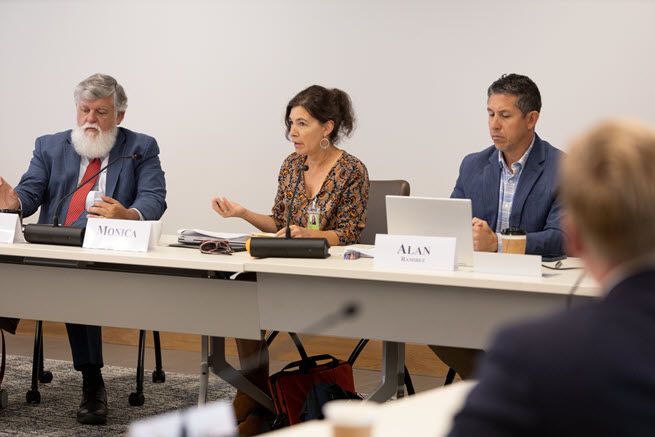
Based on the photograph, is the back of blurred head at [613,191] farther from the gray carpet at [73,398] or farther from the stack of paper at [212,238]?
the gray carpet at [73,398]

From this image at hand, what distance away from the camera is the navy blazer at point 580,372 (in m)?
0.95

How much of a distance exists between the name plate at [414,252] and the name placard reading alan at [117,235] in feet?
2.63

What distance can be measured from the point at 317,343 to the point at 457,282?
248 centimetres

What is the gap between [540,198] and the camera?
136 inches

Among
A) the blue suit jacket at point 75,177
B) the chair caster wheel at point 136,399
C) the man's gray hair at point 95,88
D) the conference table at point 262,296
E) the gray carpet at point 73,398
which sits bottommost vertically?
the gray carpet at point 73,398

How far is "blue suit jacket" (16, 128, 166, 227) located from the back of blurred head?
10.0ft

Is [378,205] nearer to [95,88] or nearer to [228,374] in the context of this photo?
[228,374]

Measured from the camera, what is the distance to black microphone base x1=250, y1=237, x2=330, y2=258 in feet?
9.80

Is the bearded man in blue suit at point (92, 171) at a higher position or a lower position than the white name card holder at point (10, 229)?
higher

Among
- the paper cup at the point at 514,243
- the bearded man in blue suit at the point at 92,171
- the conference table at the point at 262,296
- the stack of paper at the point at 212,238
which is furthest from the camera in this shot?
the bearded man in blue suit at the point at 92,171

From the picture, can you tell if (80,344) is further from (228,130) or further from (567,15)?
(567,15)

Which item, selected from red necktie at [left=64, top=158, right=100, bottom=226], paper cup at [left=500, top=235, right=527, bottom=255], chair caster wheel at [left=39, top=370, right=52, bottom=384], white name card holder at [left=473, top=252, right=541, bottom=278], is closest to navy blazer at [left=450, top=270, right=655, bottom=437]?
white name card holder at [left=473, top=252, right=541, bottom=278]

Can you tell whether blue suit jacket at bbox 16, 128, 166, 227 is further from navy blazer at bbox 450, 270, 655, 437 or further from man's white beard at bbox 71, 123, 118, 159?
navy blazer at bbox 450, 270, 655, 437

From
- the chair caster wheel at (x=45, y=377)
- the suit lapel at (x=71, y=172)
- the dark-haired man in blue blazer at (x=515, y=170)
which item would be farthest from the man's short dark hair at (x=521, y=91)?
the chair caster wheel at (x=45, y=377)
